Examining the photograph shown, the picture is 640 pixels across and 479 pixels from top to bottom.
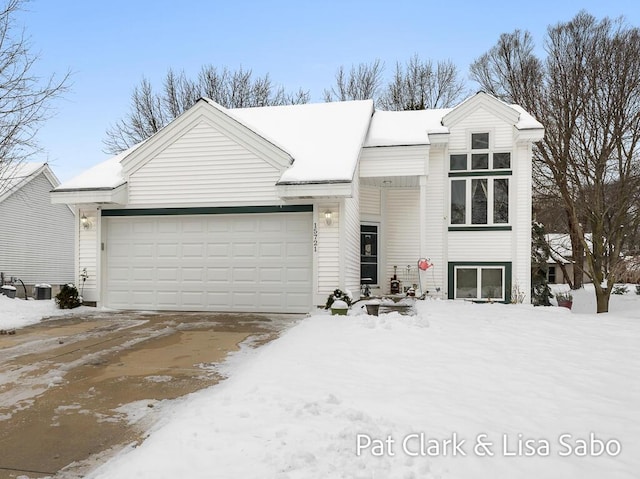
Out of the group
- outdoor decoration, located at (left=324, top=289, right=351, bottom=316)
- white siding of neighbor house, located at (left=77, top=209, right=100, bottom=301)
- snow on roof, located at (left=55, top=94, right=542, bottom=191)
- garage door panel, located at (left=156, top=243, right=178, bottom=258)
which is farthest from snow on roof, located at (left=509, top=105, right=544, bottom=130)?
white siding of neighbor house, located at (left=77, top=209, right=100, bottom=301)

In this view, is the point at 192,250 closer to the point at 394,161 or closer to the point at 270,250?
the point at 270,250

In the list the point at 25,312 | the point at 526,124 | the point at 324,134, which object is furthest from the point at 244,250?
the point at 526,124

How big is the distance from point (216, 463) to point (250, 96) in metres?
29.3

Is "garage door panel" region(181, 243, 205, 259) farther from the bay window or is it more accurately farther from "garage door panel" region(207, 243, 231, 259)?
the bay window

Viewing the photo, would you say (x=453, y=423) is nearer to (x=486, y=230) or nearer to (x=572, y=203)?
(x=486, y=230)

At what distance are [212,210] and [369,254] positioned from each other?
17.4ft

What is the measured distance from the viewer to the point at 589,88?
17.1 meters

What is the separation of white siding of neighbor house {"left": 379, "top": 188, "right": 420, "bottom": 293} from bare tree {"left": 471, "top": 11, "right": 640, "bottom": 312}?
6851 millimetres

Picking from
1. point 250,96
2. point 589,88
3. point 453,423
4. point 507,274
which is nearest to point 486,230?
point 507,274

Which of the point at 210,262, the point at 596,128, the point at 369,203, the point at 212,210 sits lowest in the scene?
the point at 210,262

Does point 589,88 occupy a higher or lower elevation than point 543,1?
lower

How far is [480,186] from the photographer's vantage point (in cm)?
1401

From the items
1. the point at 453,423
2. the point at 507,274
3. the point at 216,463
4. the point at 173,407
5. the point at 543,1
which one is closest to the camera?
the point at 216,463

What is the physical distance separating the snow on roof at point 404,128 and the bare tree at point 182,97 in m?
15.5
